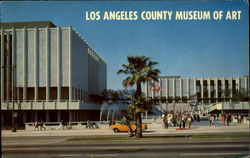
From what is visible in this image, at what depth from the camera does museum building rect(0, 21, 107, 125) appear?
187ft

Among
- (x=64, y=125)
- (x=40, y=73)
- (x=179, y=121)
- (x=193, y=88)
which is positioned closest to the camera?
(x=64, y=125)

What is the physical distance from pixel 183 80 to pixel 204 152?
10578 cm

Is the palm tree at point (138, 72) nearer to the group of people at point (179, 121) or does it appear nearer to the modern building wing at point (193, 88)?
the group of people at point (179, 121)

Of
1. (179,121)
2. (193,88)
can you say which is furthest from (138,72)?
(193,88)

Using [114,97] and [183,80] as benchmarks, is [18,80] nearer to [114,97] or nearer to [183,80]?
[114,97]

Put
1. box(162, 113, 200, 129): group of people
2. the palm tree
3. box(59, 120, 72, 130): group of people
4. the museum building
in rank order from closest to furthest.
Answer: the palm tree, box(162, 113, 200, 129): group of people, box(59, 120, 72, 130): group of people, the museum building

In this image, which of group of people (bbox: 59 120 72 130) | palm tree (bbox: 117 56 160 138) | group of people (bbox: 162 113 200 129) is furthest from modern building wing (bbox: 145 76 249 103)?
palm tree (bbox: 117 56 160 138)

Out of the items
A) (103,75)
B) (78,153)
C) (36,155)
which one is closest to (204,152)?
(78,153)

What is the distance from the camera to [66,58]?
59656 mm

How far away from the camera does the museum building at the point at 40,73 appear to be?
→ 56.9 meters

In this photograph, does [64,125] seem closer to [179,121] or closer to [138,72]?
[179,121]

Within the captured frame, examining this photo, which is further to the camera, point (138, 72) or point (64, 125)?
point (64, 125)

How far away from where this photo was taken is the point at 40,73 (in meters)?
59.2

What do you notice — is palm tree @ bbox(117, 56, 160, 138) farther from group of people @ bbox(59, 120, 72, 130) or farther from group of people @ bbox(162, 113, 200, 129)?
group of people @ bbox(59, 120, 72, 130)
